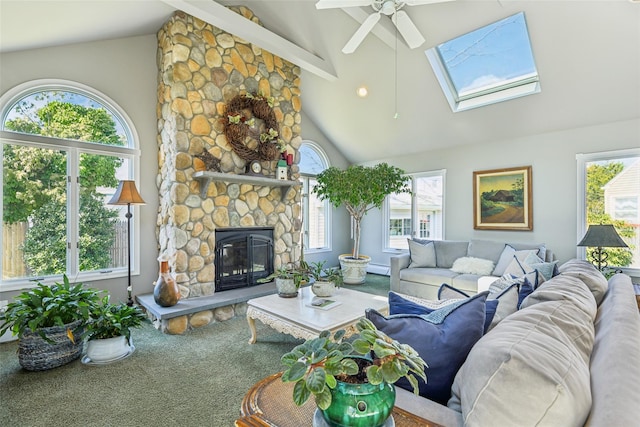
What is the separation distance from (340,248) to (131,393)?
5036mm

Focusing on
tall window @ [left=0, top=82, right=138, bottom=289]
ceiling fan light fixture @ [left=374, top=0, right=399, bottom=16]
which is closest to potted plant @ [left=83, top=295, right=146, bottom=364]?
tall window @ [left=0, top=82, right=138, bottom=289]

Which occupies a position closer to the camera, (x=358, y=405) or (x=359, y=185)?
(x=358, y=405)

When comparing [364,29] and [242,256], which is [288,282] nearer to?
[242,256]

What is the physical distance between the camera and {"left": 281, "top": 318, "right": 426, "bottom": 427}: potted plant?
29.8 inches

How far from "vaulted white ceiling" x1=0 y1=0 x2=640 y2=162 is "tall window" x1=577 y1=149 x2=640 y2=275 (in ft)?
1.77

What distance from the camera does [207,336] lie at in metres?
3.26

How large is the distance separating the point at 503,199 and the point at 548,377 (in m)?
4.86

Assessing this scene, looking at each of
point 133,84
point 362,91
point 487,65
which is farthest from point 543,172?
point 133,84

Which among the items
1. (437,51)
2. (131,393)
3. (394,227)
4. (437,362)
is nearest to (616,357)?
(437,362)

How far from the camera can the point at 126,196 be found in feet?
11.0

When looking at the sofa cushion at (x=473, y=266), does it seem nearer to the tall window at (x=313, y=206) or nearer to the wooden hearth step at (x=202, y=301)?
the wooden hearth step at (x=202, y=301)

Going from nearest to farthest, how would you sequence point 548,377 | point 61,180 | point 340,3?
point 548,377, point 340,3, point 61,180

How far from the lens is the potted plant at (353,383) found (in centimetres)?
76

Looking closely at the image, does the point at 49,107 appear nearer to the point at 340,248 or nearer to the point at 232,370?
the point at 232,370
